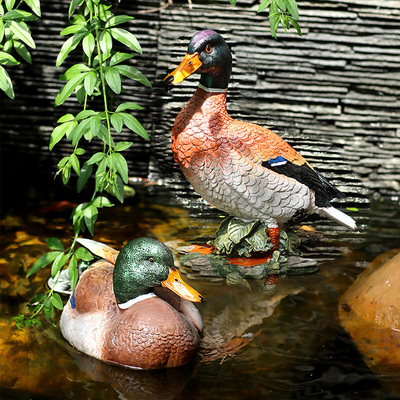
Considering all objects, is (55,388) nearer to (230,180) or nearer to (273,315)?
(273,315)

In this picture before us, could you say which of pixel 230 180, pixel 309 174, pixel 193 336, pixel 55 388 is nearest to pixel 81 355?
pixel 55 388

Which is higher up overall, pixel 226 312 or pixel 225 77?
pixel 225 77

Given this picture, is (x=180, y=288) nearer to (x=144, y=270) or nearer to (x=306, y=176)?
(x=144, y=270)

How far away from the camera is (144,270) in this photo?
2.72 meters

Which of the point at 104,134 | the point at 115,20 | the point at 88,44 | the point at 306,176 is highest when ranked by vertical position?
the point at 115,20

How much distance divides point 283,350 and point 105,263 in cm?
111

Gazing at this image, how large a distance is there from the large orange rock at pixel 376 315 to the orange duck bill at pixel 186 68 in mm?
1598

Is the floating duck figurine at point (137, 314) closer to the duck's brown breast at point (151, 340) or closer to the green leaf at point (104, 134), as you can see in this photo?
the duck's brown breast at point (151, 340)

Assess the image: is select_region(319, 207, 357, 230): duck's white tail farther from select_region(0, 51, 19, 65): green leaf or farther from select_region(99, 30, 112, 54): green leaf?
select_region(0, 51, 19, 65): green leaf

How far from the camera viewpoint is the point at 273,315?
3014 millimetres

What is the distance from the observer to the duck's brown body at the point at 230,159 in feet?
10.7

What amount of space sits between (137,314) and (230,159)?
1.11 m

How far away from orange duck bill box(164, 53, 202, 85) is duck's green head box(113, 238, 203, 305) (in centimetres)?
98

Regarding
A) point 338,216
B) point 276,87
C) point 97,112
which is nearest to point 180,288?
point 97,112
